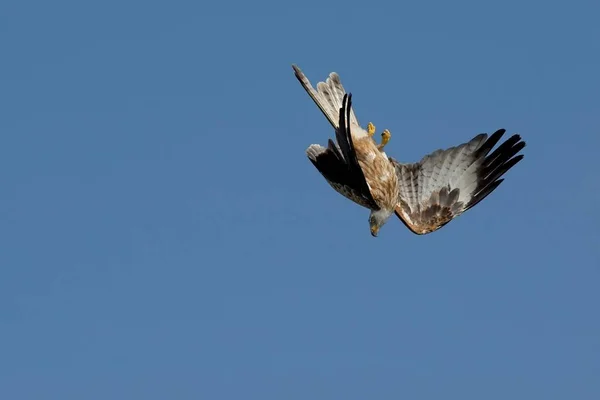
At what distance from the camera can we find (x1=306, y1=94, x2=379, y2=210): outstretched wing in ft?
71.2

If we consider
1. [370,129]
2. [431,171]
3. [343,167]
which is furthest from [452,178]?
[343,167]

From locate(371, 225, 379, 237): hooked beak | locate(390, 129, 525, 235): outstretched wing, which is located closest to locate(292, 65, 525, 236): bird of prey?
locate(390, 129, 525, 235): outstretched wing

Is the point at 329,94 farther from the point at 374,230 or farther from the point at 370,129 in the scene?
the point at 374,230

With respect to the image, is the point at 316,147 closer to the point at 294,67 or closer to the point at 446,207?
the point at 294,67

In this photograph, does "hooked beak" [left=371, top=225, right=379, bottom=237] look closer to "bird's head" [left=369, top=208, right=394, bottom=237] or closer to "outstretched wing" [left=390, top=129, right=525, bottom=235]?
"bird's head" [left=369, top=208, right=394, bottom=237]

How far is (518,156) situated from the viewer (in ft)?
82.5

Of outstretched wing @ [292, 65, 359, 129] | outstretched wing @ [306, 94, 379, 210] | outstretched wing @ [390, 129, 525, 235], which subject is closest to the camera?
outstretched wing @ [306, 94, 379, 210]

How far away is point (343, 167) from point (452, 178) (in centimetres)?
350

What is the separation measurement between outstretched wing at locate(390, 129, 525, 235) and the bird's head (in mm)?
1966

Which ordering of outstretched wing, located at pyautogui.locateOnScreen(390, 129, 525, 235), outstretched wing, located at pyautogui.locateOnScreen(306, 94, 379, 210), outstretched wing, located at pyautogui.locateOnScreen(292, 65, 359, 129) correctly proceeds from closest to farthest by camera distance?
outstretched wing, located at pyautogui.locateOnScreen(306, 94, 379, 210) → outstretched wing, located at pyautogui.locateOnScreen(292, 65, 359, 129) → outstretched wing, located at pyautogui.locateOnScreen(390, 129, 525, 235)

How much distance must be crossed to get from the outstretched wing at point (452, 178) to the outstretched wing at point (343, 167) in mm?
1993

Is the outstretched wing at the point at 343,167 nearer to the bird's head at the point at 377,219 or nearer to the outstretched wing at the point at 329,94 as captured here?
the bird's head at the point at 377,219

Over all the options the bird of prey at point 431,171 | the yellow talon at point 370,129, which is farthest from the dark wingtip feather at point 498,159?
the yellow talon at point 370,129

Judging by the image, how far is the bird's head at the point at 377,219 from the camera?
22.8m
